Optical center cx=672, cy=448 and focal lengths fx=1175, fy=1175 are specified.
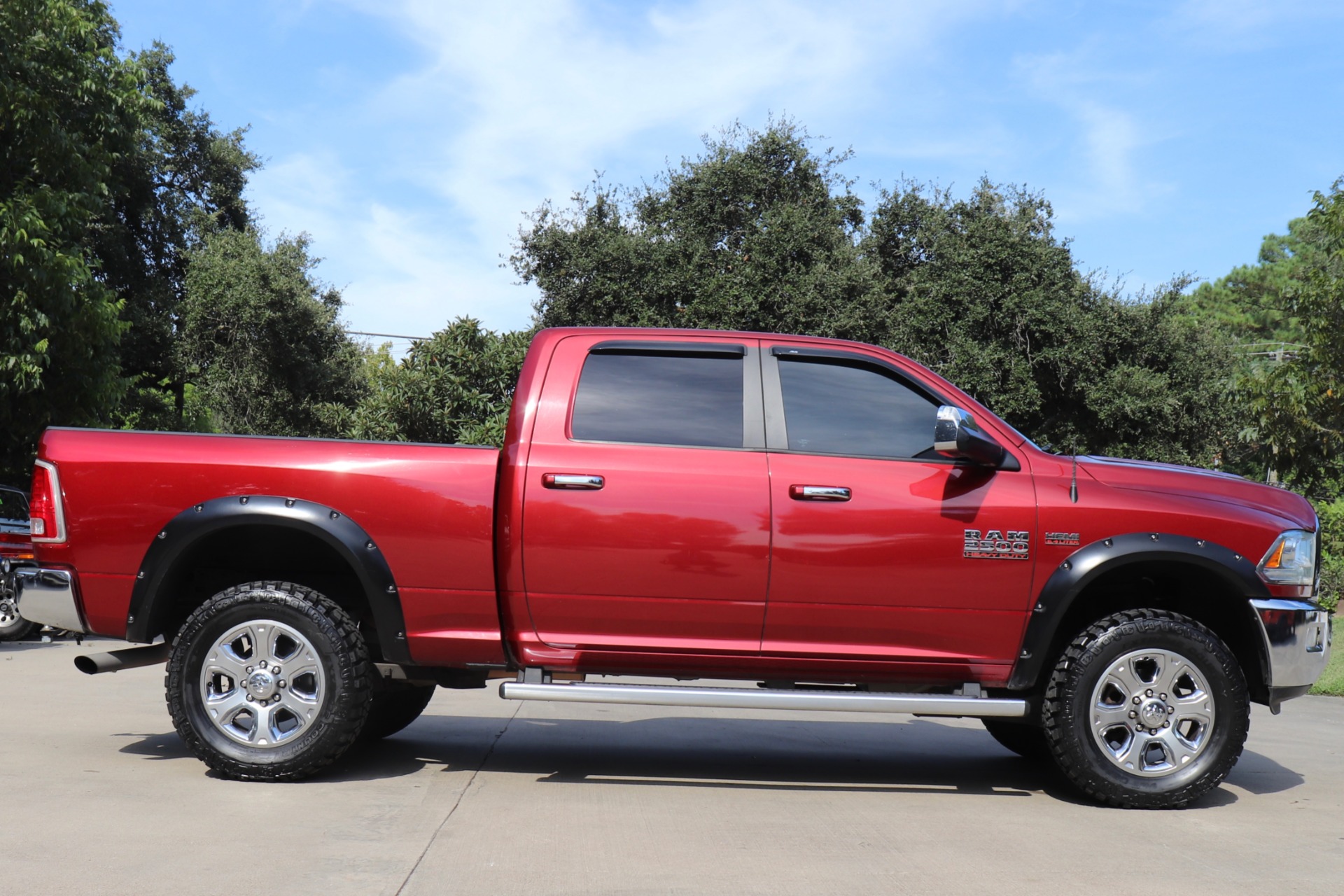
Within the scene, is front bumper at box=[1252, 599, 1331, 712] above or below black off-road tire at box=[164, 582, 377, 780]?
above

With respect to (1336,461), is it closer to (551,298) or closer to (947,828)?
(551,298)

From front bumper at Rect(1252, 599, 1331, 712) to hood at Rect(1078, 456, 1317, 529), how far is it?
41 centimetres

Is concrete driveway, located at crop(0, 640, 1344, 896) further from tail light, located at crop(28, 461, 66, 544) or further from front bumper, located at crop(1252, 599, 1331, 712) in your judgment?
tail light, located at crop(28, 461, 66, 544)

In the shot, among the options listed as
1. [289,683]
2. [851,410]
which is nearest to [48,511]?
[289,683]

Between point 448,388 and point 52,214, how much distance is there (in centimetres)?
660

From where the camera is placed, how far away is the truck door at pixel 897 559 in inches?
213

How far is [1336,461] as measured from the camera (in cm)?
1972

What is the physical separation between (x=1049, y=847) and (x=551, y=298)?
2270 centimetres

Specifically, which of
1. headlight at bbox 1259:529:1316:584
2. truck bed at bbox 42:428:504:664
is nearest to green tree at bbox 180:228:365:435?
truck bed at bbox 42:428:504:664

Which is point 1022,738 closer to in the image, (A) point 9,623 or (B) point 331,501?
(B) point 331,501

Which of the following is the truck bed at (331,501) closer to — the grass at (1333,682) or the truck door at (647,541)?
the truck door at (647,541)

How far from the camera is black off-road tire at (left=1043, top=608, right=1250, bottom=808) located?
5.43 metres

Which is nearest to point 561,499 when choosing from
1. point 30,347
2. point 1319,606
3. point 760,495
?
point 760,495

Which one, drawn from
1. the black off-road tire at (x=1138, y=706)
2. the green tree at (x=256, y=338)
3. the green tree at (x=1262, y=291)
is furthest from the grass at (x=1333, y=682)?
the green tree at (x=1262, y=291)
